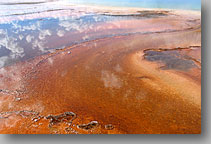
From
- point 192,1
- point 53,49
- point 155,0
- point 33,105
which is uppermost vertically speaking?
point 155,0

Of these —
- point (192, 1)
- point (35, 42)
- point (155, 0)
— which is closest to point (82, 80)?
point (35, 42)

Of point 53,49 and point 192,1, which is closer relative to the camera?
point 53,49

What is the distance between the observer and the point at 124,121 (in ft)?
9.75

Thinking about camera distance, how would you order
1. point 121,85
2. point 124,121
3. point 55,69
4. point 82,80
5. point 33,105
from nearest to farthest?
point 124,121 < point 33,105 < point 121,85 < point 82,80 < point 55,69

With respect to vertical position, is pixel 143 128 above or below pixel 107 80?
below

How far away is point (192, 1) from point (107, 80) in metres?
10.9

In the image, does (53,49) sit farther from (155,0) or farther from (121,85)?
(155,0)

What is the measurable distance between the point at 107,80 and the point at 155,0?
19.5 metres

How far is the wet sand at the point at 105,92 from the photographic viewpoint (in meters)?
2.91

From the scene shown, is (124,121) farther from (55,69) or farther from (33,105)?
(55,69)

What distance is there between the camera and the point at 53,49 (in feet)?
20.6

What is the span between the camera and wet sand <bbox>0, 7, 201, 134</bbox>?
9.56ft

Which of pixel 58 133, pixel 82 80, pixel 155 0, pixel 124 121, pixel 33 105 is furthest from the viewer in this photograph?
pixel 155 0

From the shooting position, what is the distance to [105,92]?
12.4ft
